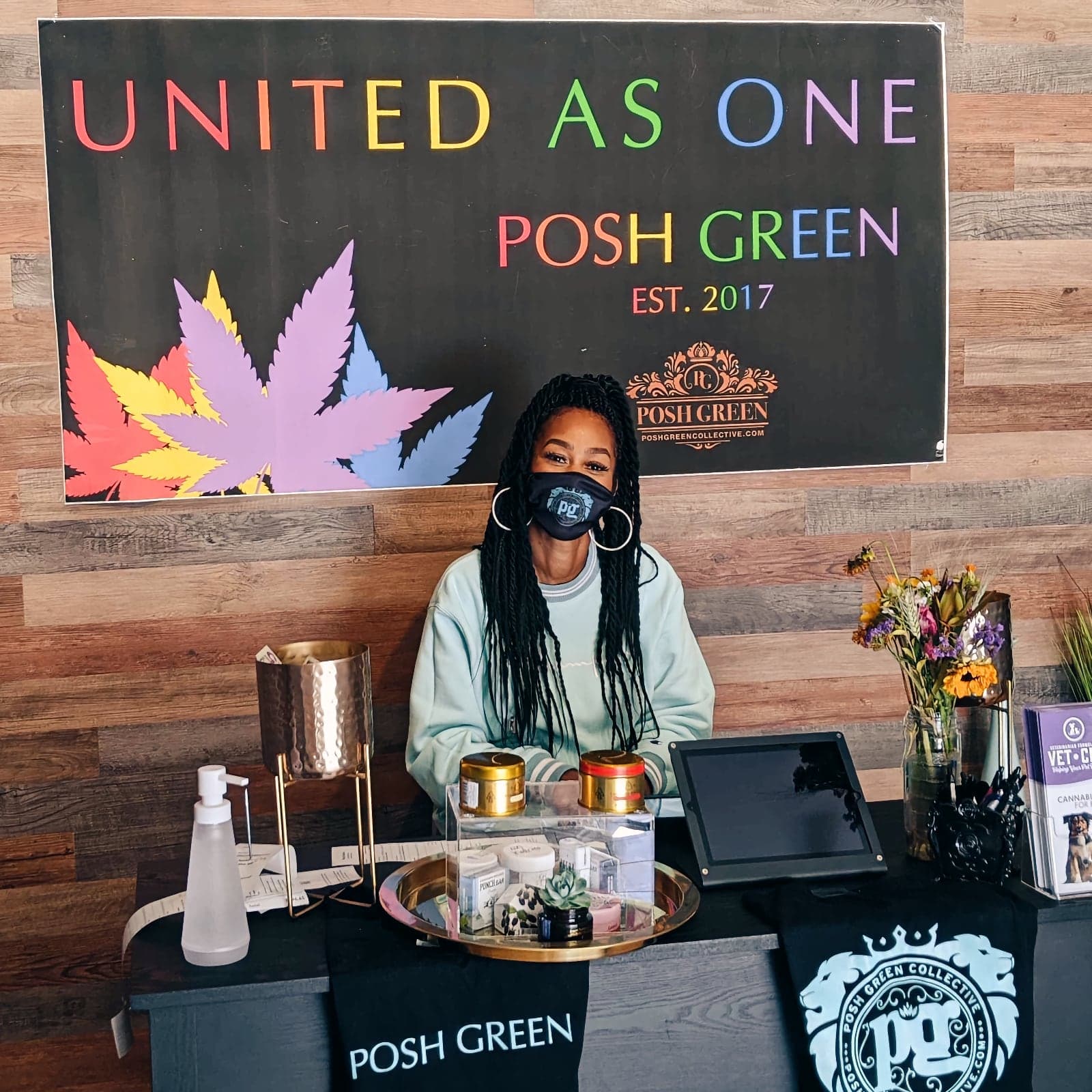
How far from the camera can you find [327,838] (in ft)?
9.34

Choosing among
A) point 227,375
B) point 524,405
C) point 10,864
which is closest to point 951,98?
point 524,405

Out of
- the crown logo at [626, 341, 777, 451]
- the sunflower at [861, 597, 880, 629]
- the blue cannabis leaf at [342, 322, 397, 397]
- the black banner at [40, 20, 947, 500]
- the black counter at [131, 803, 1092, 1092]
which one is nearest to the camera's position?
the black counter at [131, 803, 1092, 1092]

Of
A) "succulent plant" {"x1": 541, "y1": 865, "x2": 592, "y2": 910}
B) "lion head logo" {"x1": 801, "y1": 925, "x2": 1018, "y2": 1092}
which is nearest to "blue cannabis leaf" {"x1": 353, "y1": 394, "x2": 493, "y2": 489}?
"succulent plant" {"x1": 541, "y1": 865, "x2": 592, "y2": 910}

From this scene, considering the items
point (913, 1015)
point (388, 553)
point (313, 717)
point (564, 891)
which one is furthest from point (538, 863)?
point (388, 553)

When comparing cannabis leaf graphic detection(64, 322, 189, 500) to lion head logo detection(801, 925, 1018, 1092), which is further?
cannabis leaf graphic detection(64, 322, 189, 500)

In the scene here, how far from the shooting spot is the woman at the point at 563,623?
2332mm

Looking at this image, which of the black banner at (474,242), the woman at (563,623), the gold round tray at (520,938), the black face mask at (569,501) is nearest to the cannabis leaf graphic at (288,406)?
the black banner at (474,242)

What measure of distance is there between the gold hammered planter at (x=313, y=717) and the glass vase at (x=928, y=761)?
0.80 m

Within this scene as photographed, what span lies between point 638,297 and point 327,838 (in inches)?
54.3

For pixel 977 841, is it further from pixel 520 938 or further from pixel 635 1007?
pixel 520 938

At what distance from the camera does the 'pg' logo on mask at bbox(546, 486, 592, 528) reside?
90.4 inches

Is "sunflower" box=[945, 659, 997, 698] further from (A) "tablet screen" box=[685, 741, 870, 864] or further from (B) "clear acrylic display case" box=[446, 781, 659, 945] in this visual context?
(B) "clear acrylic display case" box=[446, 781, 659, 945]

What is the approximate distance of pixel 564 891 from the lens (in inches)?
63.7

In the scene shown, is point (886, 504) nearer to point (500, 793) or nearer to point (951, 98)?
point (951, 98)
